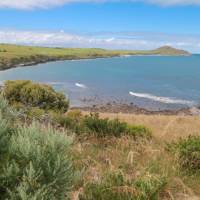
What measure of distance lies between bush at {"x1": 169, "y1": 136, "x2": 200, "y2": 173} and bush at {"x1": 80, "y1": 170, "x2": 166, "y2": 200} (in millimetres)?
1757

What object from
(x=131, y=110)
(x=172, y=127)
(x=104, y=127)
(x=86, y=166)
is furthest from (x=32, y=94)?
(x=86, y=166)

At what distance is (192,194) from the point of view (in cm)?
682

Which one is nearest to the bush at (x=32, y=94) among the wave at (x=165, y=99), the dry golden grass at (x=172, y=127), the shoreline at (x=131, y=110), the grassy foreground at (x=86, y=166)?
the dry golden grass at (x=172, y=127)

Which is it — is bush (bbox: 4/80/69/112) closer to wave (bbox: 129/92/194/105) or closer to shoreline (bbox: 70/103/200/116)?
shoreline (bbox: 70/103/200/116)

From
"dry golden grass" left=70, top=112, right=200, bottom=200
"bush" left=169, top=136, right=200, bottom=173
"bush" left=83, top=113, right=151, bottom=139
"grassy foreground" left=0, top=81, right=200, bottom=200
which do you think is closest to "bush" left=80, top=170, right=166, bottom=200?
"grassy foreground" left=0, top=81, right=200, bottom=200

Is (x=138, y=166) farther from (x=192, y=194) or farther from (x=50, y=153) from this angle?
(x=50, y=153)

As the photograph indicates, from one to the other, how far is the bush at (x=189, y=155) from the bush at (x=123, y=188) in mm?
1757

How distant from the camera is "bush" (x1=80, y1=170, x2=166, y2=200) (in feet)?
19.7

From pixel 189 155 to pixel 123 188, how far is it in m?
2.62

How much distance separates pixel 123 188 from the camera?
6.05 metres

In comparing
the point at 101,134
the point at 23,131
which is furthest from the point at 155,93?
the point at 23,131

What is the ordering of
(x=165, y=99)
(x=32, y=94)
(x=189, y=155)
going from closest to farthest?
(x=189, y=155) → (x=32, y=94) → (x=165, y=99)

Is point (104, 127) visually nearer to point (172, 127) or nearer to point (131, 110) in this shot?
point (172, 127)

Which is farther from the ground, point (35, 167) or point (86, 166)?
point (35, 167)
